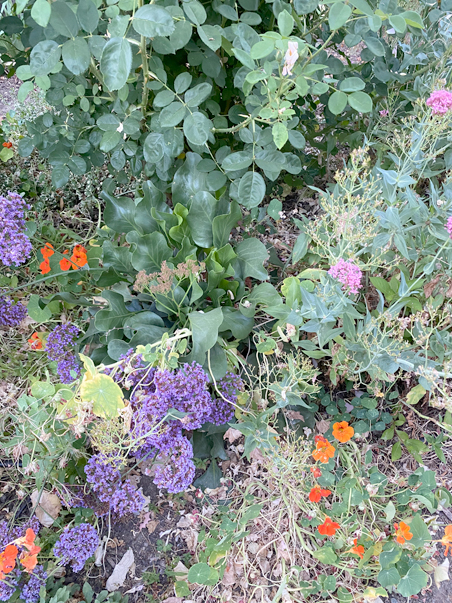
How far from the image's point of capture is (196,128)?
133 centimetres

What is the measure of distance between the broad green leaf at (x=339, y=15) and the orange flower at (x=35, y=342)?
1.62 meters

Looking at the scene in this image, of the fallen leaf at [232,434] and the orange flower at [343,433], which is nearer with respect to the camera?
the orange flower at [343,433]

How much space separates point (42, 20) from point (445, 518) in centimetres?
193

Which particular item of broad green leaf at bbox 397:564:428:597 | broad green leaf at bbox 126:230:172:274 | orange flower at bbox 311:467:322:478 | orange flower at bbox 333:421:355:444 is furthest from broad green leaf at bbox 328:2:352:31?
broad green leaf at bbox 397:564:428:597

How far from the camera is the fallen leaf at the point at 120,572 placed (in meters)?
1.50

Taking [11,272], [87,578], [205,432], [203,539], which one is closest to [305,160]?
[205,432]

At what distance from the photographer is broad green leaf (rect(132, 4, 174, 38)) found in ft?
3.26

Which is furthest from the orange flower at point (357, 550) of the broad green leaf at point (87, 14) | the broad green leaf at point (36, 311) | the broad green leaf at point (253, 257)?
the broad green leaf at point (87, 14)

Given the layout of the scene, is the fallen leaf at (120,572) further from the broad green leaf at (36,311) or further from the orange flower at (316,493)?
the broad green leaf at (36,311)

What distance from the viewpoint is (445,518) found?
1.57m

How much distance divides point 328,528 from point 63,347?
1.15 metres

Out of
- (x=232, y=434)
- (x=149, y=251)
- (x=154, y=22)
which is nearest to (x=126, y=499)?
(x=232, y=434)

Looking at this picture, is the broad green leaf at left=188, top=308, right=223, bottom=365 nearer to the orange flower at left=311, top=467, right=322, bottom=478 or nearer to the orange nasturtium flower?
the orange flower at left=311, top=467, right=322, bottom=478

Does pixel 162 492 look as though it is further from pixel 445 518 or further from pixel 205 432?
pixel 445 518
